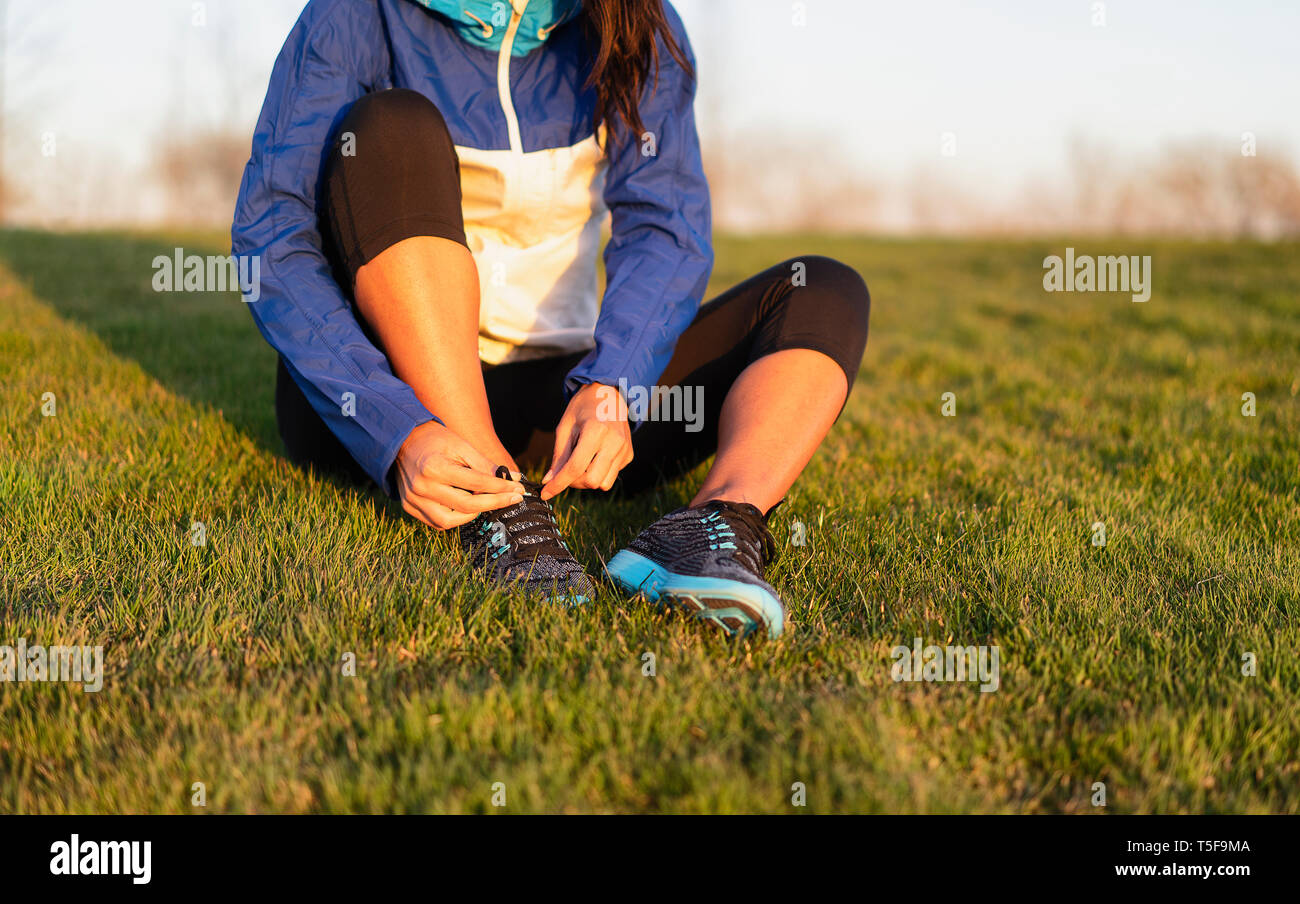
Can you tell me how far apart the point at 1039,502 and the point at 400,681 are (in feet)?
6.14

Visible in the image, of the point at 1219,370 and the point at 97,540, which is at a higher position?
the point at 1219,370

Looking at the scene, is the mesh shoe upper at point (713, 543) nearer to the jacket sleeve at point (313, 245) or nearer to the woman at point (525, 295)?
the woman at point (525, 295)

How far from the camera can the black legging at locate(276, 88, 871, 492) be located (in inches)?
75.5

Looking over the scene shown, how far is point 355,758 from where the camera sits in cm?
126

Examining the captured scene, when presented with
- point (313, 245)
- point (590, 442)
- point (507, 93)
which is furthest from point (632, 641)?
point (507, 93)

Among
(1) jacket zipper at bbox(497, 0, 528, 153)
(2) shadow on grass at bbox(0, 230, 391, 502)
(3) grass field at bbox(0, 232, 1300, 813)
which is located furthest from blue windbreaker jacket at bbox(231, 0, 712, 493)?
(2) shadow on grass at bbox(0, 230, 391, 502)

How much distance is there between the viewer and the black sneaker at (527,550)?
5.72 feet

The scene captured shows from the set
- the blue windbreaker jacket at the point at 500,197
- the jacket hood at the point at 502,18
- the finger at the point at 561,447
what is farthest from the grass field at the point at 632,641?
the jacket hood at the point at 502,18

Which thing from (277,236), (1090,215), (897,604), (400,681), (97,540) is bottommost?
(400,681)

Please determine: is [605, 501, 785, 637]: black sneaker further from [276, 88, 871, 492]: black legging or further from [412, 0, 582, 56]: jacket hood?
[412, 0, 582, 56]: jacket hood

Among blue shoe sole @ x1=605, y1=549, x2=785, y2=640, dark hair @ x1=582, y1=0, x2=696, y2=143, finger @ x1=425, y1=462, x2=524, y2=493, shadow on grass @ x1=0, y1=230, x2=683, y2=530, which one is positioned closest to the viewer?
blue shoe sole @ x1=605, y1=549, x2=785, y2=640

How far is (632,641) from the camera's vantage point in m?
1.60
